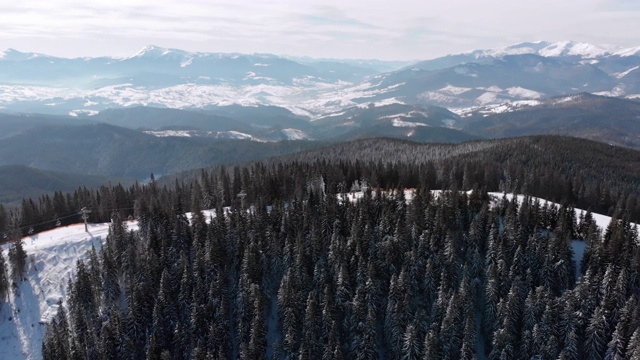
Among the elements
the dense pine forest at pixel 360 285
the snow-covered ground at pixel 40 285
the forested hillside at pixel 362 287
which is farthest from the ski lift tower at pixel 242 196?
the snow-covered ground at pixel 40 285

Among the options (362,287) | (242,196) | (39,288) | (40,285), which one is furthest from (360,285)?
(40,285)

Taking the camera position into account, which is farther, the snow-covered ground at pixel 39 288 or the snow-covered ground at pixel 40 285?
the snow-covered ground at pixel 40 285

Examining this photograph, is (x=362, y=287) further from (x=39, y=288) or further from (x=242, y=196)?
(x=39, y=288)

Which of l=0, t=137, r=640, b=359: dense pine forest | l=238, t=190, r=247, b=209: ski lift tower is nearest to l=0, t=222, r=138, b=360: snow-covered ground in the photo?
l=0, t=137, r=640, b=359: dense pine forest

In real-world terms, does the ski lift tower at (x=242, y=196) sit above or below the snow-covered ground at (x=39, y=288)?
above

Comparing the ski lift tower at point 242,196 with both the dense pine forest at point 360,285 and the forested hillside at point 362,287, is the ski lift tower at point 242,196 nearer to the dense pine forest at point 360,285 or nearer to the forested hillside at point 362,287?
the dense pine forest at point 360,285

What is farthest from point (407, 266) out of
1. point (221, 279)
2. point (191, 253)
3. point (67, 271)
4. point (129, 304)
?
point (67, 271)

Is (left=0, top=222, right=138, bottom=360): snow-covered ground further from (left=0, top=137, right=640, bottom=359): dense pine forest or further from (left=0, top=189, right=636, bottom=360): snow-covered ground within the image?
(left=0, top=137, right=640, bottom=359): dense pine forest
